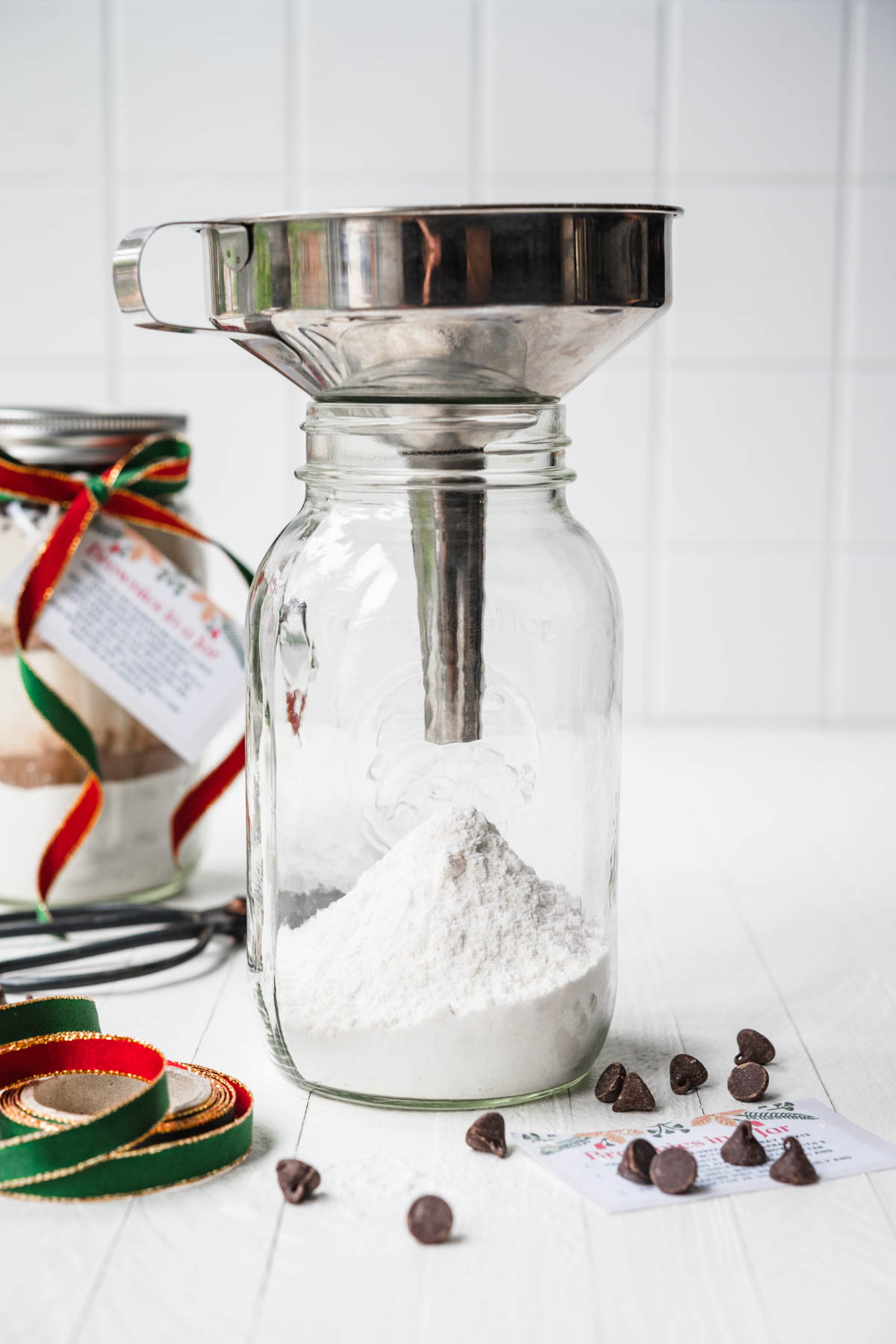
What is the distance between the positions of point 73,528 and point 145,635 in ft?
0.22

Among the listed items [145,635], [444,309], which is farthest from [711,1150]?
[145,635]

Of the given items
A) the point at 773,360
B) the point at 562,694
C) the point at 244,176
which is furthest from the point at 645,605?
the point at 562,694

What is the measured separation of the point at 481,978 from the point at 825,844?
1.49 feet

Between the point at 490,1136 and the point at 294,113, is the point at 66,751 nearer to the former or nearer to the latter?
the point at 490,1136

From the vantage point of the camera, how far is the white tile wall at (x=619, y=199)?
1.20m

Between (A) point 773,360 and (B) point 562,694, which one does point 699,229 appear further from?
(B) point 562,694

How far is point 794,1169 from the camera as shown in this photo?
464 mm

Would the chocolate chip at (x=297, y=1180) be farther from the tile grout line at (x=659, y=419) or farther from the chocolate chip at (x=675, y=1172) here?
the tile grout line at (x=659, y=419)

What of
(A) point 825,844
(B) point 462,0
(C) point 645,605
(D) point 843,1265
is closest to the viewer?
(D) point 843,1265

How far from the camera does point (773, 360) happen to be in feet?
4.09

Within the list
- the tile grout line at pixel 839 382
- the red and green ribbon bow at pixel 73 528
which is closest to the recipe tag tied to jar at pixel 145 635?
the red and green ribbon bow at pixel 73 528

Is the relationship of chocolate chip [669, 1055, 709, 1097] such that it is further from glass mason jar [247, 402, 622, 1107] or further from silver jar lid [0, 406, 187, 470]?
silver jar lid [0, 406, 187, 470]

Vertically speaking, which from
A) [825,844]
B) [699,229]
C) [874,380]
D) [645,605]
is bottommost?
[825,844]

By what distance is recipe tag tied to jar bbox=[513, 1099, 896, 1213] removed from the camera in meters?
0.46
